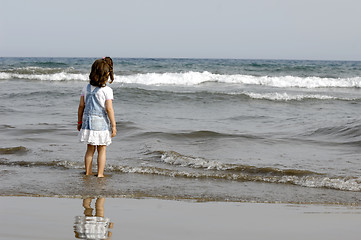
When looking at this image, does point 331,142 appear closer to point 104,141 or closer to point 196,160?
point 196,160

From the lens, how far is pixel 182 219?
3.94 m

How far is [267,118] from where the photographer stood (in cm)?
1217

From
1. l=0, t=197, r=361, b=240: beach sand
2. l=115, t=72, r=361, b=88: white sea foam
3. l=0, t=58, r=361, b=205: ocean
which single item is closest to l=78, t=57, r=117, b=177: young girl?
l=0, t=58, r=361, b=205: ocean

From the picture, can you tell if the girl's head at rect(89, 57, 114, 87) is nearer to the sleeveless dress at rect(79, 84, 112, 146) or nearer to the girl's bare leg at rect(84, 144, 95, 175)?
the sleeveless dress at rect(79, 84, 112, 146)

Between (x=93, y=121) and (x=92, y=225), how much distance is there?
228cm

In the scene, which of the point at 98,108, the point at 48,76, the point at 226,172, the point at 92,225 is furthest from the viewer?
the point at 48,76

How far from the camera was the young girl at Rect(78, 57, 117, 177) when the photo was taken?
5637 millimetres

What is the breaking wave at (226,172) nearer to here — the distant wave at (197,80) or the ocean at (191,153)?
the ocean at (191,153)

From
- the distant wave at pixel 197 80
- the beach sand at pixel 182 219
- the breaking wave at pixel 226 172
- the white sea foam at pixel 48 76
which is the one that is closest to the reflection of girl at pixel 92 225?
the beach sand at pixel 182 219

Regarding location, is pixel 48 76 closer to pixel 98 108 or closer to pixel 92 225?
pixel 98 108

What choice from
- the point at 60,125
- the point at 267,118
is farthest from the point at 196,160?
the point at 267,118

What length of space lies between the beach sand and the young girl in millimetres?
1258

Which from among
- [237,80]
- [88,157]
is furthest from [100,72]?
[237,80]

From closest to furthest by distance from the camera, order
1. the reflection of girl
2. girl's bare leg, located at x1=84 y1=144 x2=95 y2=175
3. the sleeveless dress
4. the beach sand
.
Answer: the reflection of girl → the beach sand → the sleeveless dress → girl's bare leg, located at x1=84 y1=144 x2=95 y2=175
